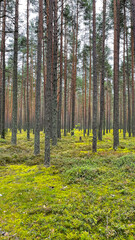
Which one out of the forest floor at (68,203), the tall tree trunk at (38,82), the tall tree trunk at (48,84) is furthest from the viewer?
the tall tree trunk at (38,82)

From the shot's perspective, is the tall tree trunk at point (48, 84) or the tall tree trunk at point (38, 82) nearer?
the tall tree trunk at point (48, 84)

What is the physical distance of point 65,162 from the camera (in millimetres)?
7527

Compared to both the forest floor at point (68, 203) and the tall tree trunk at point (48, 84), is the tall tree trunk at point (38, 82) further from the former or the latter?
the forest floor at point (68, 203)

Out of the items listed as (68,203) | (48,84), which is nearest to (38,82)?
(48,84)

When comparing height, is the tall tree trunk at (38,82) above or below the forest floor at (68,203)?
above

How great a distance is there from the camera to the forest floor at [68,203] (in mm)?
3166

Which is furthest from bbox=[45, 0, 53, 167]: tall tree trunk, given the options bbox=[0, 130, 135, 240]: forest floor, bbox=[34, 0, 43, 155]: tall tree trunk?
bbox=[34, 0, 43, 155]: tall tree trunk

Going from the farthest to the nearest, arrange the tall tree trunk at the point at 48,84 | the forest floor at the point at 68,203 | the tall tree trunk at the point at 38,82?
the tall tree trunk at the point at 38,82
the tall tree trunk at the point at 48,84
the forest floor at the point at 68,203

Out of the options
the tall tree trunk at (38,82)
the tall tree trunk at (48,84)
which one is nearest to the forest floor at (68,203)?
the tall tree trunk at (48,84)

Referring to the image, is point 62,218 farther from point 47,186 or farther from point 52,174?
point 52,174

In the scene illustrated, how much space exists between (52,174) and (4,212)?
2638 millimetres

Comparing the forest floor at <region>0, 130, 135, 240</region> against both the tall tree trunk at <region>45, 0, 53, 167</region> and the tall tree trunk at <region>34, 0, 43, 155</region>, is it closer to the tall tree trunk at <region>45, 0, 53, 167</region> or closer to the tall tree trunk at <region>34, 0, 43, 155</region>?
the tall tree trunk at <region>45, 0, 53, 167</region>

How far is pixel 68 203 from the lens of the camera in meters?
4.11

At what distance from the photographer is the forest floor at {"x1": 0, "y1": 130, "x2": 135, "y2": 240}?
10.4 ft
